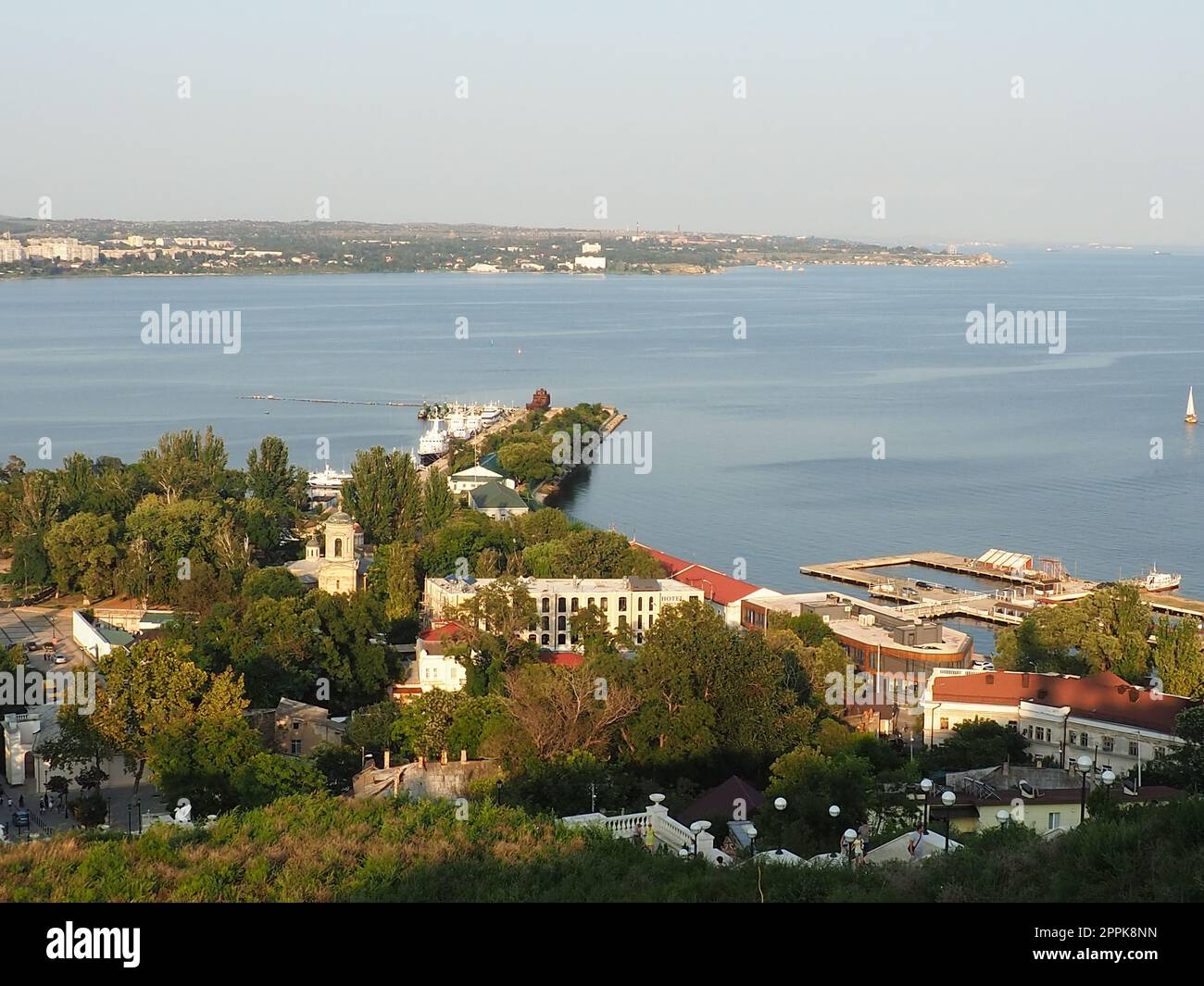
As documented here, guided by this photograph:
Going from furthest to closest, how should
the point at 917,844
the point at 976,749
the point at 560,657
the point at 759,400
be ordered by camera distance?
the point at 759,400 < the point at 560,657 < the point at 976,749 < the point at 917,844

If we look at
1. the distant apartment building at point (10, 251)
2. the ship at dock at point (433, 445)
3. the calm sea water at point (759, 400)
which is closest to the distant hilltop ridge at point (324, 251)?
the distant apartment building at point (10, 251)

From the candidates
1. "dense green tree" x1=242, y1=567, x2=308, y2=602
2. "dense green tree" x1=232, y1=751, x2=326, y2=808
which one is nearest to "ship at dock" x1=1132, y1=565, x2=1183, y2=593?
"dense green tree" x1=242, y1=567, x2=308, y2=602

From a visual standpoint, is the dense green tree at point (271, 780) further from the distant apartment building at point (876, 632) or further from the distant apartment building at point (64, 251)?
the distant apartment building at point (64, 251)

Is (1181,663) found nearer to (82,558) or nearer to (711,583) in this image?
(711,583)

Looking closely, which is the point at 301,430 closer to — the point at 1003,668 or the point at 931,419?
the point at 931,419

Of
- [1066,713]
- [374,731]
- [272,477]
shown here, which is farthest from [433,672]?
[272,477]

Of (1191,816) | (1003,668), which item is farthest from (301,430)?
(1191,816)
